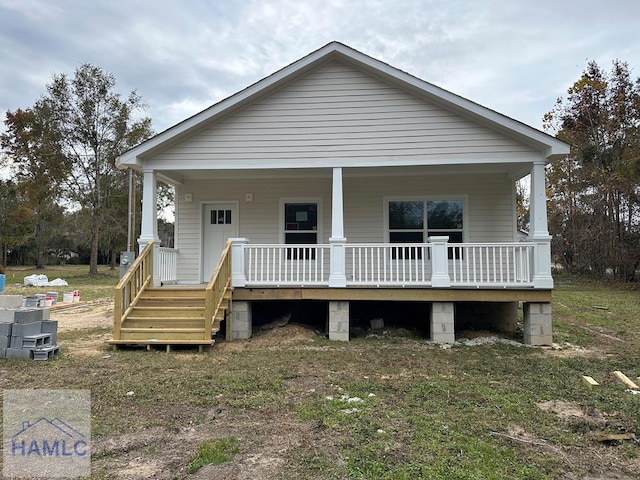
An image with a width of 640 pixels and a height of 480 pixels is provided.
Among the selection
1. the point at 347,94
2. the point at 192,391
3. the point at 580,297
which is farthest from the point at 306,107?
the point at 580,297

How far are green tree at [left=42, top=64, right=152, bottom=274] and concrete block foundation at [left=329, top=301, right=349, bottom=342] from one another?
24.3 metres

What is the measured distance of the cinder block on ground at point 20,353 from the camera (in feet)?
19.4

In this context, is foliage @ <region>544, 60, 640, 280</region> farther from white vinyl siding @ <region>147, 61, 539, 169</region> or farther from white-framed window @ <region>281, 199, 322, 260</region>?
white-framed window @ <region>281, 199, 322, 260</region>

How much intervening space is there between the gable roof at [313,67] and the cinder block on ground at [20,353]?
385cm

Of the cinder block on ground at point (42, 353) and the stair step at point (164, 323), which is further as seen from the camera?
the stair step at point (164, 323)

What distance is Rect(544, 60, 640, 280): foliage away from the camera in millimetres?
19406

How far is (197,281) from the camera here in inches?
378

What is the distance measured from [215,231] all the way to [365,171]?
13.1 feet

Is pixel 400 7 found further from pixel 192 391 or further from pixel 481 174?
pixel 192 391

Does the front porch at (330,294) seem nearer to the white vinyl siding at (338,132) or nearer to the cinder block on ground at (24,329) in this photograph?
the cinder block on ground at (24,329)

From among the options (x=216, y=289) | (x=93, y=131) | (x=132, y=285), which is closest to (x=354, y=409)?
(x=216, y=289)

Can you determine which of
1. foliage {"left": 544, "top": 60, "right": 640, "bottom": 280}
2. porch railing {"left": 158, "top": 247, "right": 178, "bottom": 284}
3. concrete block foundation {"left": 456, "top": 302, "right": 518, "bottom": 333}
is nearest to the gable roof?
porch railing {"left": 158, "top": 247, "right": 178, "bottom": 284}

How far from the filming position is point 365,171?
8.39 metres

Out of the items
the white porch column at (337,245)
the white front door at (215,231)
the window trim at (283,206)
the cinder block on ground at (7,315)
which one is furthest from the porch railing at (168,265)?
the white porch column at (337,245)
